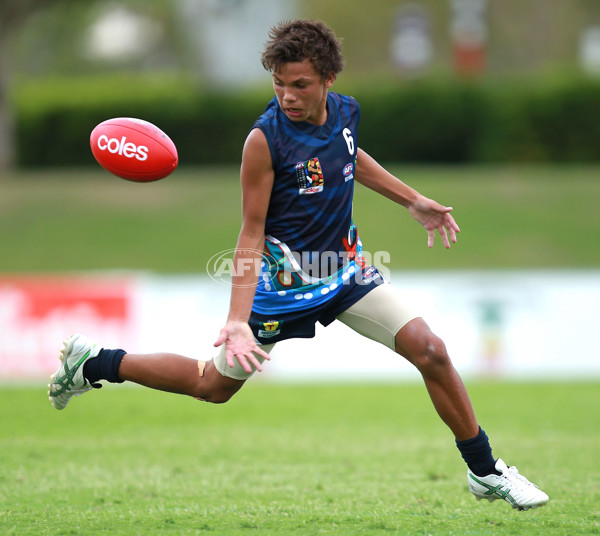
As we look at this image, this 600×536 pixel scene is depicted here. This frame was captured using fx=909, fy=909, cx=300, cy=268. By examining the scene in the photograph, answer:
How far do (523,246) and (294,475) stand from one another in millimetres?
15279

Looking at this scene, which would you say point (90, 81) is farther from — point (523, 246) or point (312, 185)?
point (312, 185)

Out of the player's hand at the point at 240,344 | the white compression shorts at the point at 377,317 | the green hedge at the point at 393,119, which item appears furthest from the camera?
the green hedge at the point at 393,119

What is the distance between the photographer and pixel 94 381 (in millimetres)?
5070

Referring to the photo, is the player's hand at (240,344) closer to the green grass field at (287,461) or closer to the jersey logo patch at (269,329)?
the jersey logo patch at (269,329)

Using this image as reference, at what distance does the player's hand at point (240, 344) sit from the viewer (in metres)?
4.28

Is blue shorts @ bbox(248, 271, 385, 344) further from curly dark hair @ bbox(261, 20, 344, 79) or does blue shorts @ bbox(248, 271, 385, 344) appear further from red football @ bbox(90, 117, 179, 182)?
curly dark hair @ bbox(261, 20, 344, 79)

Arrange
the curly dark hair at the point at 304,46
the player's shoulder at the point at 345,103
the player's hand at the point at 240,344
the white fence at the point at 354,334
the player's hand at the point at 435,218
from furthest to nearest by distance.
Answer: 1. the white fence at the point at 354,334
2. the player's hand at the point at 435,218
3. the player's shoulder at the point at 345,103
4. the curly dark hair at the point at 304,46
5. the player's hand at the point at 240,344

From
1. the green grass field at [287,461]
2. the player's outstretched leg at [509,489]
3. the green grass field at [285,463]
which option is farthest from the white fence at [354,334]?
the player's outstretched leg at [509,489]

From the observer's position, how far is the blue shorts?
4.84 m

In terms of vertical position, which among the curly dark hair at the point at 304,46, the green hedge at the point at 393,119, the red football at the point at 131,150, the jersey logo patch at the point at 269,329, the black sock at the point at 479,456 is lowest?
the black sock at the point at 479,456

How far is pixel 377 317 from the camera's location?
4.82 metres

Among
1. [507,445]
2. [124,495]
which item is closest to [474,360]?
[507,445]

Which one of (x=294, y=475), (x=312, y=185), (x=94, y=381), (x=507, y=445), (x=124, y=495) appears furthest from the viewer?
(x=507, y=445)

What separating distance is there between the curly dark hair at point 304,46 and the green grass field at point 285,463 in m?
2.30
